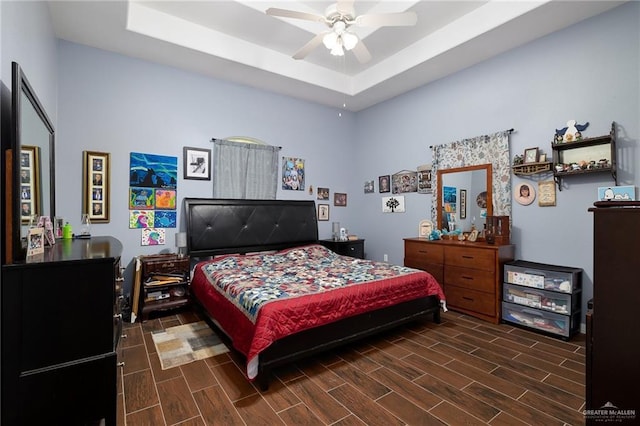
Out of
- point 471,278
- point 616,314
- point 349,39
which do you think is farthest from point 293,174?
point 616,314

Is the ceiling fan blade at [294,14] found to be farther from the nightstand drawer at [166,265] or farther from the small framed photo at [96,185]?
the nightstand drawer at [166,265]

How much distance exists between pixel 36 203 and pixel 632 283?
10.5 ft

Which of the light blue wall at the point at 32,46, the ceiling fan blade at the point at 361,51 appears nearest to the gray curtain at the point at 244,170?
the light blue wall at the point at 32,46

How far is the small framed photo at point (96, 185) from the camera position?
3516 millimetres

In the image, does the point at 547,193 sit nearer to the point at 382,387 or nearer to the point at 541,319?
the point at 541,319

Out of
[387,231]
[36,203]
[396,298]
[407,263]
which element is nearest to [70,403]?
[36,203]

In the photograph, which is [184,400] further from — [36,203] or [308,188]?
[308,188]

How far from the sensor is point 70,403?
1.51 m

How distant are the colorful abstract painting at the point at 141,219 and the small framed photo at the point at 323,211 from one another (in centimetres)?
262

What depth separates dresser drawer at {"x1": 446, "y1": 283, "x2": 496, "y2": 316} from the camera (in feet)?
11.2

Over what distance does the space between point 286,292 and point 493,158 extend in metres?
3.08

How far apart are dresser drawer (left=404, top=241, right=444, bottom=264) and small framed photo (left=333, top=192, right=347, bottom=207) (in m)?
1.68

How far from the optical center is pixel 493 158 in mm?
3799

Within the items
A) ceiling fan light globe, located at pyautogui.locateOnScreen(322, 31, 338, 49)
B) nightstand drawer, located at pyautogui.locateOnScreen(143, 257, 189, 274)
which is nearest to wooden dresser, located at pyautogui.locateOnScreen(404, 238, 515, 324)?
ceiling fan light globe, located at pyautogui.locateOnScreen(322, 31, 338, 49)
